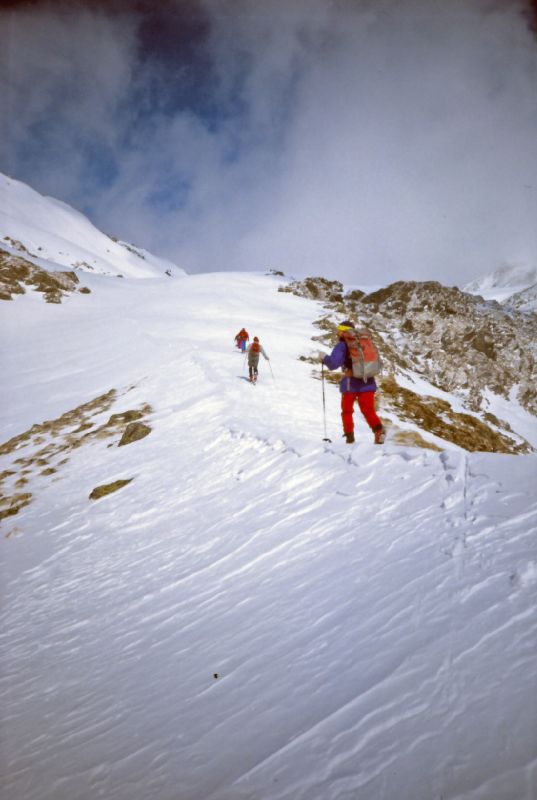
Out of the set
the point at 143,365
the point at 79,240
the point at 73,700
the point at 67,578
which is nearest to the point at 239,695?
the point at 73,700

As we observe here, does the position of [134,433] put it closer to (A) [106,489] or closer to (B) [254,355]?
(A) [106,489]

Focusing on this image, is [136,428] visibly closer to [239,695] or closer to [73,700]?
[73,700]

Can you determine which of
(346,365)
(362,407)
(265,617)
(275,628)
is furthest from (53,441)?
(275,628)

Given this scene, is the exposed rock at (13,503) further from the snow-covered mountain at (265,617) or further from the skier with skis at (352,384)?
the skier with skis at (352,384)

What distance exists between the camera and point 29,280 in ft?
148

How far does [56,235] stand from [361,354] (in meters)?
127

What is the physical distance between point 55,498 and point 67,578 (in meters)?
3.30

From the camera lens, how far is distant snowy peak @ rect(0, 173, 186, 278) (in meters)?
94.5

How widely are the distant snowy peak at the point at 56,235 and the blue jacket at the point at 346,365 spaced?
93.1 m

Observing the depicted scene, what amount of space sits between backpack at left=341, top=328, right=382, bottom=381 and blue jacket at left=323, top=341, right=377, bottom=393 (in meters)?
0.08

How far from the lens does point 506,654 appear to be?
2.28 metres

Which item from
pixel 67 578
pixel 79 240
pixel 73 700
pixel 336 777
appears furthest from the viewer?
pixel 79 240

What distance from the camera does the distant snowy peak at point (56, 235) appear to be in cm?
9454

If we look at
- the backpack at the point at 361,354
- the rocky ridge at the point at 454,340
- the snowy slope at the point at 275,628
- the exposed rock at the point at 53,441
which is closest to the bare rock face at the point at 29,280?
the rocky ridge at the point at 454,340
